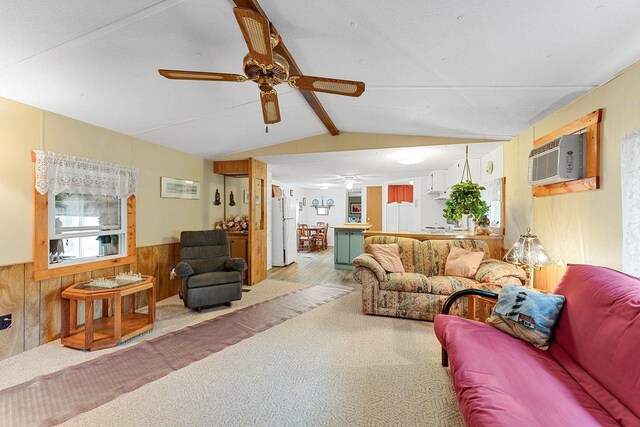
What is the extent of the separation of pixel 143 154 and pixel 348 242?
3.99 m

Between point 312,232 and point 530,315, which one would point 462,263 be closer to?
point 530,315

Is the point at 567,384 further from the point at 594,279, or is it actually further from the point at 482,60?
the point at 482,60

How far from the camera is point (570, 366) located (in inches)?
56.4

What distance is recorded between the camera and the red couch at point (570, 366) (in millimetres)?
1087

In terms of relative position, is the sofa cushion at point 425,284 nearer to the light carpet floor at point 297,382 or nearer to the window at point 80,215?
the light carpet floor at point 297,382

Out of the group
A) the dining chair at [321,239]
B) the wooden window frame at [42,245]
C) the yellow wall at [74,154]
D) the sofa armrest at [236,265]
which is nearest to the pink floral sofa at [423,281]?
the sofa armrest at [236,265]

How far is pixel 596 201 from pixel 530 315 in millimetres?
1096

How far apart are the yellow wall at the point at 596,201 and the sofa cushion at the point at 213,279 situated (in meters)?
3.44

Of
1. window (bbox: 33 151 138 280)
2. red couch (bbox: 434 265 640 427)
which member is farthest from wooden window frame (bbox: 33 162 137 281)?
red couch (bbox: 434 265 640 427)

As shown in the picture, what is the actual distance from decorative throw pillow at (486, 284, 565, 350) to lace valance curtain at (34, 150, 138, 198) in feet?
12.7

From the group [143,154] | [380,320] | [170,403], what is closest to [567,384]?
[380,320]

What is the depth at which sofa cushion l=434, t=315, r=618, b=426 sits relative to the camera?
107 cm

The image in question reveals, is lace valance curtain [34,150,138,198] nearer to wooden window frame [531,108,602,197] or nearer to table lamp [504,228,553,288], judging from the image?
table lamp [504,228,553,288]

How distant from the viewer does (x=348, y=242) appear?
5.85 m
